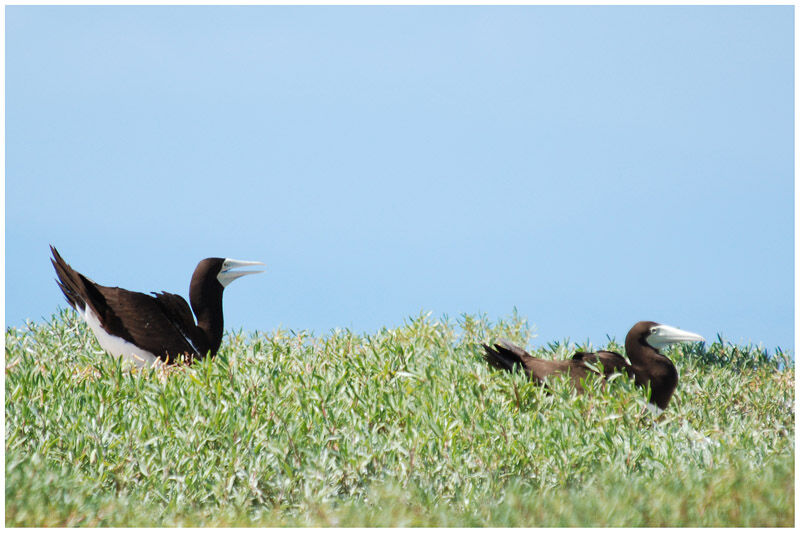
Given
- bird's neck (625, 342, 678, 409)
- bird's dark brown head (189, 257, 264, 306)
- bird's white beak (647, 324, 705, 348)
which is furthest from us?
bird's dark brown head (189, 257, 264, 306)

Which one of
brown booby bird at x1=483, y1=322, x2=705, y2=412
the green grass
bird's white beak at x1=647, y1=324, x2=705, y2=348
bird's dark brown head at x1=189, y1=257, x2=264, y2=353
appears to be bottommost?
the green grass

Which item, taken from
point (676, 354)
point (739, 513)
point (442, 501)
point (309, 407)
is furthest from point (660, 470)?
point (676, 354)

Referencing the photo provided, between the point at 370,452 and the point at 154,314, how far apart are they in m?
3.31

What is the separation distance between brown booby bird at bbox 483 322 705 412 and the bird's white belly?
3.11 metres

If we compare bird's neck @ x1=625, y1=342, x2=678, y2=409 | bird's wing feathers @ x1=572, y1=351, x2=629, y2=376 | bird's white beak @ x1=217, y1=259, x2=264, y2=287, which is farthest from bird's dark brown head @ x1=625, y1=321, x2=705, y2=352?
Result: bird's white beak @ x1=217, y1=259, x2=264, y2=287

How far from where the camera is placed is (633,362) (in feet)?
24.0

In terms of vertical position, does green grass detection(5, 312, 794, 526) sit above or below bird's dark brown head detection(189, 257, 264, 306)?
below

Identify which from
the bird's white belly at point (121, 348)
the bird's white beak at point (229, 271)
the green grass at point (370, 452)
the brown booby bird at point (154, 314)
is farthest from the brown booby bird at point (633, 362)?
the bird's white belly at point (121, 348)

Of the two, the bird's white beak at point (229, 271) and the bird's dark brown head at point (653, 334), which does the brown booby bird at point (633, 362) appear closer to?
the bird's dark brown head at point (653, 334)

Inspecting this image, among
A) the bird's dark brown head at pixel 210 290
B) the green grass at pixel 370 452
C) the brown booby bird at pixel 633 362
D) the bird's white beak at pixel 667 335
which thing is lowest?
the green grass at pixel 370 452

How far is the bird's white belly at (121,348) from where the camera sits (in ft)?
24.7

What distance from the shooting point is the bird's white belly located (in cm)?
754

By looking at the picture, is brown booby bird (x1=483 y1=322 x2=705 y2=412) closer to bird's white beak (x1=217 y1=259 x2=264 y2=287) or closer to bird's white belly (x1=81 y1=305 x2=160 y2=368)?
bird's white beak (x1=217 y1=259 x2=264 y2=287)

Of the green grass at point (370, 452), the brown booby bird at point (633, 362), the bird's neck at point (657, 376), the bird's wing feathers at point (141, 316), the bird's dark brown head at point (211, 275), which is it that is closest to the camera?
the green grass at point (370, 452)
